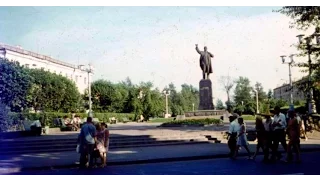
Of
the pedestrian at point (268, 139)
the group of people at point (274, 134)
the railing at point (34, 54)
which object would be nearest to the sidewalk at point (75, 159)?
the group of people at point (274, 134)

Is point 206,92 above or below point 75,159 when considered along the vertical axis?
above

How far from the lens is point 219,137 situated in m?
21.6

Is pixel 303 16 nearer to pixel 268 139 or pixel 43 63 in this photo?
pixel 268 139

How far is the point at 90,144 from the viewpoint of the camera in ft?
42.3

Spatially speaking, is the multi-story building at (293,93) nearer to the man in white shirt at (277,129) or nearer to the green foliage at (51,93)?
the man in white shirt at (277,129)

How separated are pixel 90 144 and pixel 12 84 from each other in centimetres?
2331

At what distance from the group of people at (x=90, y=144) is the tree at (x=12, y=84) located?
68.4ft

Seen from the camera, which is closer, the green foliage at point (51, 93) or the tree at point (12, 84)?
the tree at point (12, 84)

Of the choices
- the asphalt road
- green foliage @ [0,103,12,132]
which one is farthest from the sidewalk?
green foliage @ [0,103,12,132]

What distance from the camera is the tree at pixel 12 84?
108 feet

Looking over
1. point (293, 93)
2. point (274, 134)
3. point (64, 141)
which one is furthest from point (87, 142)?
point (293, 93)

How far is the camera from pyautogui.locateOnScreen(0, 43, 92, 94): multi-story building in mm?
51728
